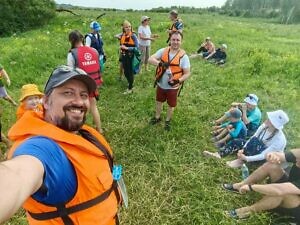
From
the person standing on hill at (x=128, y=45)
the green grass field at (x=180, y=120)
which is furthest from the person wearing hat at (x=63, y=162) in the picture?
the person standing on hill at (x=128, y=45)

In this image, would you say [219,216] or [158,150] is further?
→ [158,150]

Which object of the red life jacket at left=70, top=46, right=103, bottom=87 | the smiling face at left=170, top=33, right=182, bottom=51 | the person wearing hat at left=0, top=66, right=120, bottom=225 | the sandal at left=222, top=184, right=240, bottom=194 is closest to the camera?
the person wearing hat at left=0, top=66, right=120, bottom=225

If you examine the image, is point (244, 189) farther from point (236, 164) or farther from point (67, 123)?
point (67, 123)

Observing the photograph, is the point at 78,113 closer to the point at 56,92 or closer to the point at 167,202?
the point at 56,92

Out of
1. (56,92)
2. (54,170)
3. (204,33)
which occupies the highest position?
(56,92)

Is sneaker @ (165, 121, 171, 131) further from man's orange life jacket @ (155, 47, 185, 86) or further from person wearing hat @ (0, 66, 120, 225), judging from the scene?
person wearing hat @ (0, 66, 120, 225)

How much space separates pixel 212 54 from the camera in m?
13.0

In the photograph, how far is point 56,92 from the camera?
260 cm

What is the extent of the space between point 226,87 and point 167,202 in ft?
16.7

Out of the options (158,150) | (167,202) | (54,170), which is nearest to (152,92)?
(158,150)

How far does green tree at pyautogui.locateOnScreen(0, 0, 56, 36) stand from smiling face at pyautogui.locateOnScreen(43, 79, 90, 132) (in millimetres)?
22257

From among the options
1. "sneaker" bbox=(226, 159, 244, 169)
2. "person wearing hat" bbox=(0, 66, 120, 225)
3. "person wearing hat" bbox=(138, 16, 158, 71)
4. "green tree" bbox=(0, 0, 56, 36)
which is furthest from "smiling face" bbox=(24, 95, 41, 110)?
"green tree" bbox=(0, 0, 56, 36)

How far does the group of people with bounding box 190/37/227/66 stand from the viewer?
41.0 ft

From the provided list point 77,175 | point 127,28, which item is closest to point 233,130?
point 127,28
